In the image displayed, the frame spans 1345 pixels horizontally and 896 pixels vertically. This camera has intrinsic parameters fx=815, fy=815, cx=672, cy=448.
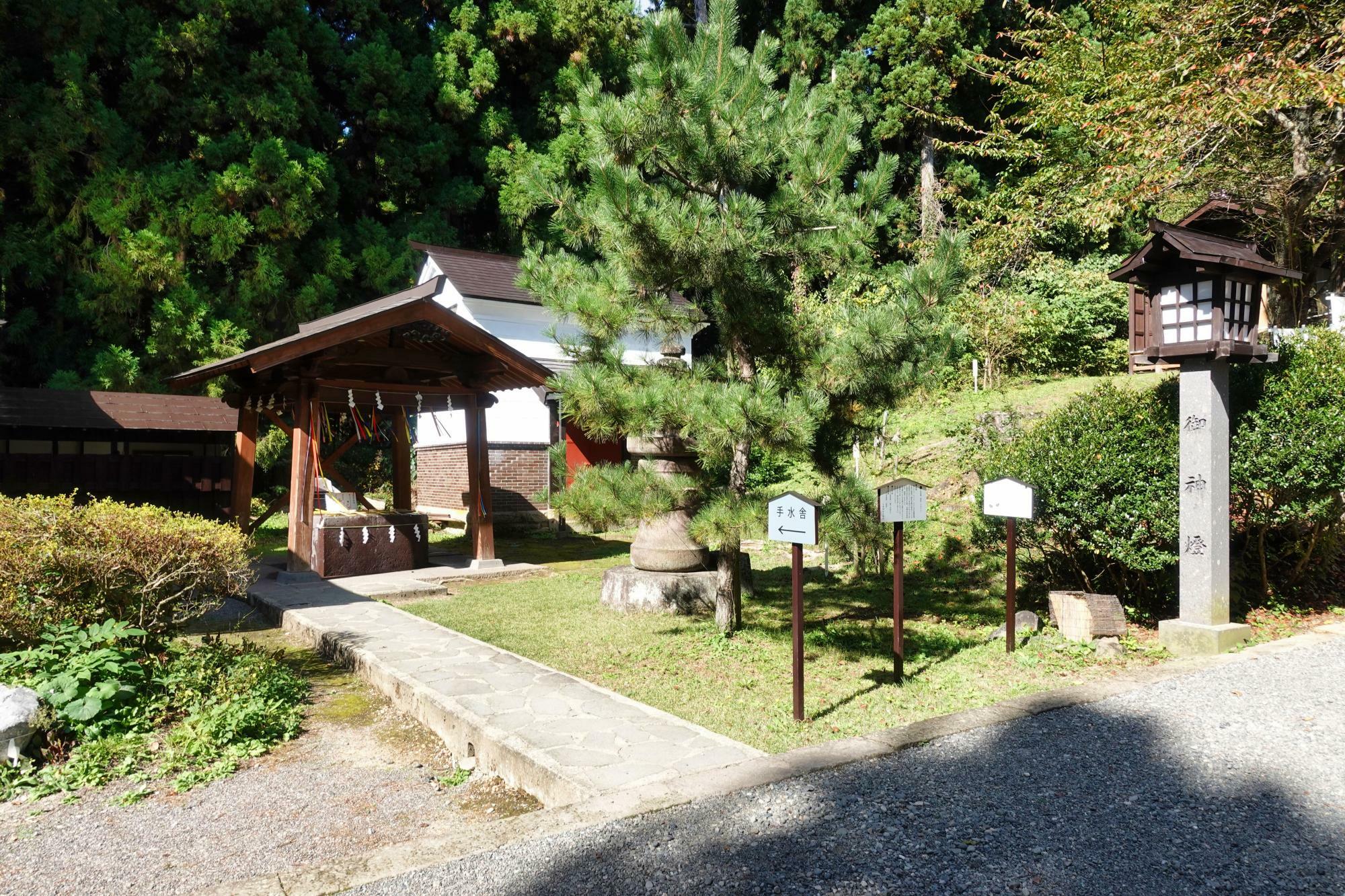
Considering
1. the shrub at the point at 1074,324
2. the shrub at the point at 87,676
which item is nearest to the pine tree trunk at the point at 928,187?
the shrub at the point at 1074,324

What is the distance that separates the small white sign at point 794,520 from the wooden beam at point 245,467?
8.13 metres

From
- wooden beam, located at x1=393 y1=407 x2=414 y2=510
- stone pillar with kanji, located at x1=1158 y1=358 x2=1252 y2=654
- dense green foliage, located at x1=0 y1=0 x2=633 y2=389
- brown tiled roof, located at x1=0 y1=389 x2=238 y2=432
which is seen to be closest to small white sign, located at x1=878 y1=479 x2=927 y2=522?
stone pillar with kanji, located at x1=1158 y1=358 x2=1252 y2=654

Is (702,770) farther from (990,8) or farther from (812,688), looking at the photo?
(990,8)

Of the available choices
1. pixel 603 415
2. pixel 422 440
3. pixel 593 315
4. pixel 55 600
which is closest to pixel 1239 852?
pixel 603 415

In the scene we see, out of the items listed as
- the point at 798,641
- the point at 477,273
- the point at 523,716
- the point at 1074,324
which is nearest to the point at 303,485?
Answer: the point at 523,716

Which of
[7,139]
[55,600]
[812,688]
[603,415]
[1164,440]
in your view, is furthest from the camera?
[7,139]

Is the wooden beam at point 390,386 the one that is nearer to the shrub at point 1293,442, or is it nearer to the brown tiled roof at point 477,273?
the brown tiled roof at point 477,273

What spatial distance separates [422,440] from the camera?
57.8ft

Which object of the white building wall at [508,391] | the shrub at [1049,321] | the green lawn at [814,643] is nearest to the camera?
the green lawn at [814,643]

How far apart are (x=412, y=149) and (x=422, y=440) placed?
839 centimetres

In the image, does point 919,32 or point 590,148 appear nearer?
point 590,148

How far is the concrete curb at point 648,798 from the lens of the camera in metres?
2.96

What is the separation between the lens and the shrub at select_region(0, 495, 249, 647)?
193 inches

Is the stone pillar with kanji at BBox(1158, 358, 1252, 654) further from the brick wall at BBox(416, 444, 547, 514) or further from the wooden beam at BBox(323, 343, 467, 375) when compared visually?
the brick wall at BBox(416, 444, 547, 514)
